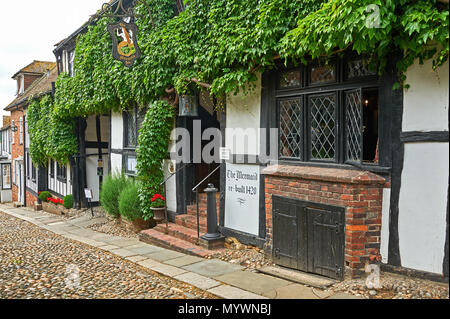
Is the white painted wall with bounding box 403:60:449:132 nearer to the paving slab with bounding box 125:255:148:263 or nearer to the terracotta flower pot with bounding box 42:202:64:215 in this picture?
the paving slab with bounding box 125:255:148:263

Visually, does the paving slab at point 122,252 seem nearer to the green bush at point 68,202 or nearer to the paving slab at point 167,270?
the paving slab at point 167,270

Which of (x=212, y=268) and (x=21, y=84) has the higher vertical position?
(x=21, y=84)

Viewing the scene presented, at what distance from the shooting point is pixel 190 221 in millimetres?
8375

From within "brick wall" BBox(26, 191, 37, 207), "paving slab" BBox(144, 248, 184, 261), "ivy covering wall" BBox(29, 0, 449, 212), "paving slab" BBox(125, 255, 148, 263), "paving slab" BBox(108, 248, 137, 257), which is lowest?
"brick wall" BBox(26, 191, 37, 207)

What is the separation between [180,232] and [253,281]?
2.91 metres

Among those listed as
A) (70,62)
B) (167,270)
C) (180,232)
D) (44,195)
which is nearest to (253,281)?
(167,270)

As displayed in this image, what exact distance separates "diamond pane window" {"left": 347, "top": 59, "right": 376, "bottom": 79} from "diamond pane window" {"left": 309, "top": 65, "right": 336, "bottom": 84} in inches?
9.8

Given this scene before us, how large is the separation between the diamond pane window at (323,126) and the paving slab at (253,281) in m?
1.99

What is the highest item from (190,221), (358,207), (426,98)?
(426,98)

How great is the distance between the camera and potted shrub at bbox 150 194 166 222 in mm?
9031

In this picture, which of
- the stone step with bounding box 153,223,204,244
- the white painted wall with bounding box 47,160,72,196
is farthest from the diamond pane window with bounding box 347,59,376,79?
the white painted wall with bounding box 47,160,72,196

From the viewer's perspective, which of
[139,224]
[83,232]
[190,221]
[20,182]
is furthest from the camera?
[20,182]

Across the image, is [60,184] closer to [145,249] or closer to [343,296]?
[145,249]

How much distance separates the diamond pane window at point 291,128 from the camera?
607cm
